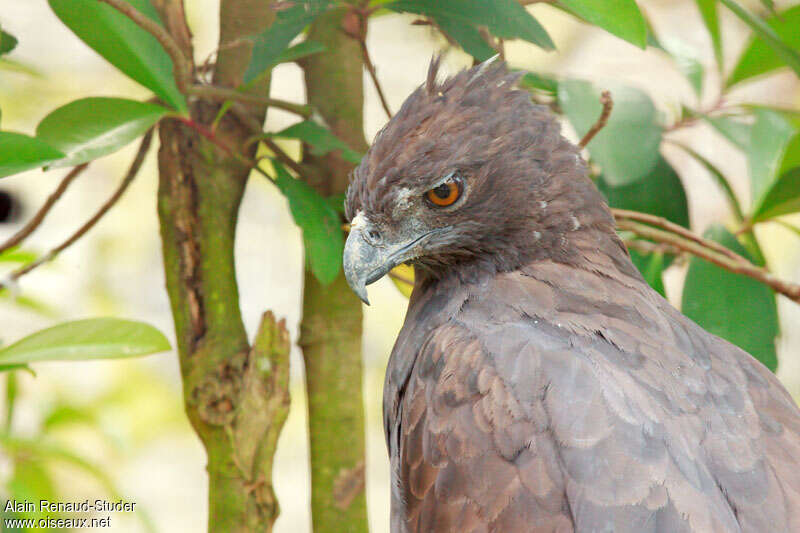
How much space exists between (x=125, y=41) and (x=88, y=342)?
78 centimetres

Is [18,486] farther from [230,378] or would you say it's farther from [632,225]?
[632,225]

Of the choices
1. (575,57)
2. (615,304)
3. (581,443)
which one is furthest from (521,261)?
(575,57)

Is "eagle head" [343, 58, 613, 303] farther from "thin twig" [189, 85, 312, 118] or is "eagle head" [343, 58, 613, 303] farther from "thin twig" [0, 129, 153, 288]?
"thin twig" [0, 129, 153, 288]

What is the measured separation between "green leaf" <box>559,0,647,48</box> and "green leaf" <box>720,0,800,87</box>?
0.30 meters

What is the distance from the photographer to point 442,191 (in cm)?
210

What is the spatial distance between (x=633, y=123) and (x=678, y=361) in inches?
34.4

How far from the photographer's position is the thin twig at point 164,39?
196 centimetres

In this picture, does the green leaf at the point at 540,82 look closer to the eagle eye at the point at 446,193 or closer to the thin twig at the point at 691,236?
the thin twig at the point at 691,236

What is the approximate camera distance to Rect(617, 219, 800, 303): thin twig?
2326 mm

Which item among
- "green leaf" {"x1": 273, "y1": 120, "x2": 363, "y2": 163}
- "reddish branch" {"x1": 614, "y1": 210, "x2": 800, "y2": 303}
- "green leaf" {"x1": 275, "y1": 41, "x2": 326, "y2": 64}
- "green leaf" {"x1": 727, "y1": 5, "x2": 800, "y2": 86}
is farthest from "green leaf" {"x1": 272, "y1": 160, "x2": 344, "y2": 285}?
"green leaf" {"x1": 727, "y1": 5, "x2": 800, "y2": 86}

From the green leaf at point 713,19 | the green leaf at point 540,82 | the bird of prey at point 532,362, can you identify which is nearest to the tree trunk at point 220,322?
the bird of prey at point 532,362

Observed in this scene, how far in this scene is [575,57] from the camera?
8.16 m

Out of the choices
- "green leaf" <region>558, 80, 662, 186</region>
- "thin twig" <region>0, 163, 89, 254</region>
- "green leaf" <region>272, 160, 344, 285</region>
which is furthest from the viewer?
"thin twig" <region>0, 163, 89, 254</region>

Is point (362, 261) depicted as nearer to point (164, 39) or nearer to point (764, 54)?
point (164, 39)
